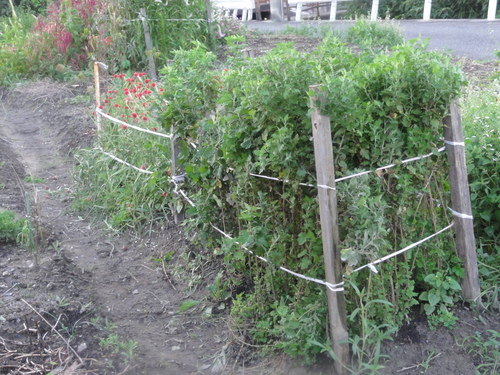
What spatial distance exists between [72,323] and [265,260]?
1.47m

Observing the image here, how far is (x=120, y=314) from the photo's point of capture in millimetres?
4492

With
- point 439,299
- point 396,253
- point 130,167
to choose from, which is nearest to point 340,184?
point 396,253

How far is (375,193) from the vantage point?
138 inches

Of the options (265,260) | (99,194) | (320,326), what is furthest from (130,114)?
(320,326)

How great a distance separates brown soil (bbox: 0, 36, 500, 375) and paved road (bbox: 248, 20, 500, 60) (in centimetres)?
584

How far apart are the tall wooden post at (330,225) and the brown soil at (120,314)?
0.86ft

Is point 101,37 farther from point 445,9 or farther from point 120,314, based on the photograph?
point 445,9

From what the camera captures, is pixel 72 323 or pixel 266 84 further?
pixel 72 323

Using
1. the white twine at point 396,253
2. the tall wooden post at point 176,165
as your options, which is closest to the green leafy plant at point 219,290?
the tall wooden post at point 176,165

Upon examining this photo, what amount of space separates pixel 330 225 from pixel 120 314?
2.00 meters

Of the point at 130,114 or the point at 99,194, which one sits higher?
the point at 130,114

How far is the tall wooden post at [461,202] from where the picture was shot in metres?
3.71

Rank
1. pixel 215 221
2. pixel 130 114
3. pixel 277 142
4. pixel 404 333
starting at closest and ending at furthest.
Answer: pixel 277 142
pixel 404 333
pixel 215 221
pixel 130 114

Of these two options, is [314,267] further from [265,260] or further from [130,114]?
[130,114]
